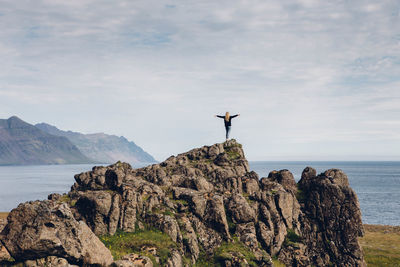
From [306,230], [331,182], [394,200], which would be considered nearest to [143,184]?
[306,230]

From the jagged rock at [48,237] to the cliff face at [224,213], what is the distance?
13 centimetres

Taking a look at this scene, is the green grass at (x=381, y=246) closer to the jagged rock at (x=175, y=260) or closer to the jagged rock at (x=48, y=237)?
the jagged rock at (x=175, y=260)

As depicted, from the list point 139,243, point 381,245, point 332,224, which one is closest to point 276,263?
point 332,224

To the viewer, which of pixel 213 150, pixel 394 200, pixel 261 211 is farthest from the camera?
pixel 394 200

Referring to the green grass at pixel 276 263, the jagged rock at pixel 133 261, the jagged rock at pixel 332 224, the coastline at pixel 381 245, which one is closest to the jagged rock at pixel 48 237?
the jagged rock at pixel 133 261

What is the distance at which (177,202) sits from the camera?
4781 cm

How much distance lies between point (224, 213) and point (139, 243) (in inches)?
525

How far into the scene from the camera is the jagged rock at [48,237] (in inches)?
1099

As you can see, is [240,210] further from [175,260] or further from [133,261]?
[133,261]

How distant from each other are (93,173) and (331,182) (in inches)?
1551

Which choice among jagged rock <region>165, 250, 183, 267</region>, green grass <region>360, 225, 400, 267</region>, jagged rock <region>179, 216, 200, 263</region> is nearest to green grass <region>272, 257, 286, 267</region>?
jagged rock <region>179, 216, 200, 263</region>

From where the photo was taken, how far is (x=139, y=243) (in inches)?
1491

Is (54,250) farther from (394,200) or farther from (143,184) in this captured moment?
(394,200)

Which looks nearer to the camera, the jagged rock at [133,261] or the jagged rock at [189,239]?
the jagged rock at [133,261]
